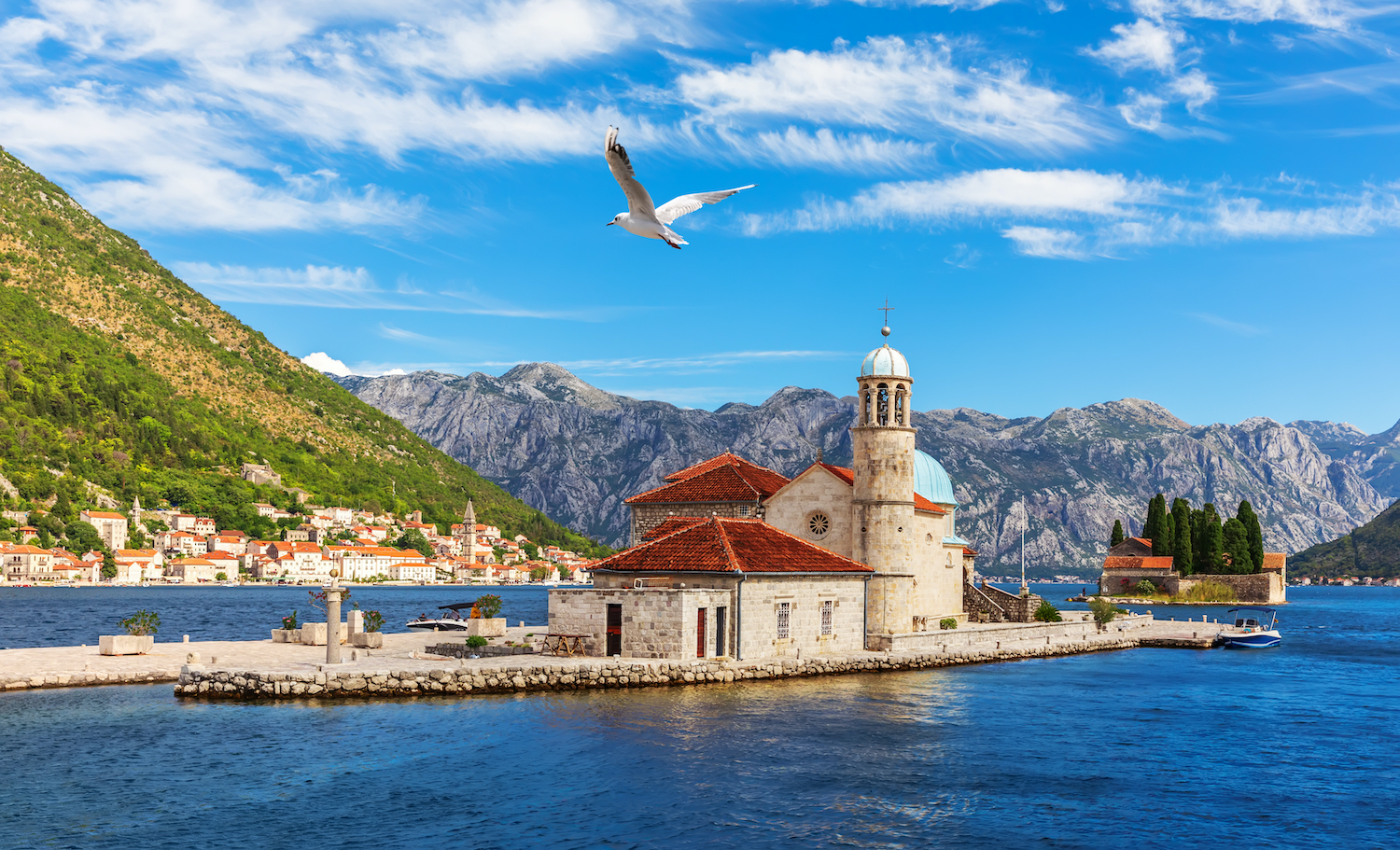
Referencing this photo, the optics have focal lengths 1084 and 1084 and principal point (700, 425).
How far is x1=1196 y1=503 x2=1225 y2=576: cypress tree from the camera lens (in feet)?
461

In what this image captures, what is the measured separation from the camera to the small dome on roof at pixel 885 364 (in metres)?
50.8

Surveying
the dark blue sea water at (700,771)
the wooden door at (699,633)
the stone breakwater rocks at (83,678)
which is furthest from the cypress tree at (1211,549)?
the stone breakwater rocks at (83,678)

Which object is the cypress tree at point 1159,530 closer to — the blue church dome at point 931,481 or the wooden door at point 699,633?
the blue church dome at point 931,481

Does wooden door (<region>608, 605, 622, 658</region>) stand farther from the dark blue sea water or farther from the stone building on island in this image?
the stone building on island

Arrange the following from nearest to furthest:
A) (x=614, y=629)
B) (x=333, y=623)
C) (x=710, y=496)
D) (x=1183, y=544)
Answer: (x=333, y=623) → (x=614, y=629) → (x=710, y=496) → (x=1183, y=544)

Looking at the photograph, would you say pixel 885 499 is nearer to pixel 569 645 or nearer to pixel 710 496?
pixel 710 496

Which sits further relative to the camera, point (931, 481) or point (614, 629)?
point (931, 481)

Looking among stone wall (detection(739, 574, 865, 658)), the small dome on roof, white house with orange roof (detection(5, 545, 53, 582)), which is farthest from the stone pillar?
white house with orange roof (detection(5, 545, 53, 582))

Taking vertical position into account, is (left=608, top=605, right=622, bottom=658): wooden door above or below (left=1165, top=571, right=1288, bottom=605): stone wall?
above

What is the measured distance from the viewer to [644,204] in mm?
20328

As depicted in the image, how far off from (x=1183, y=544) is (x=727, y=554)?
116 m

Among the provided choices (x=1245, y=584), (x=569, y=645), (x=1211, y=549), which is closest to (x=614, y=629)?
(x=569, y=645)

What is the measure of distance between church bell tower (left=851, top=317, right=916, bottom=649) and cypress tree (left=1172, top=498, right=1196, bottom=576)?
103m

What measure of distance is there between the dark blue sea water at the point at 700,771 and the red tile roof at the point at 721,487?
52.8 ft
